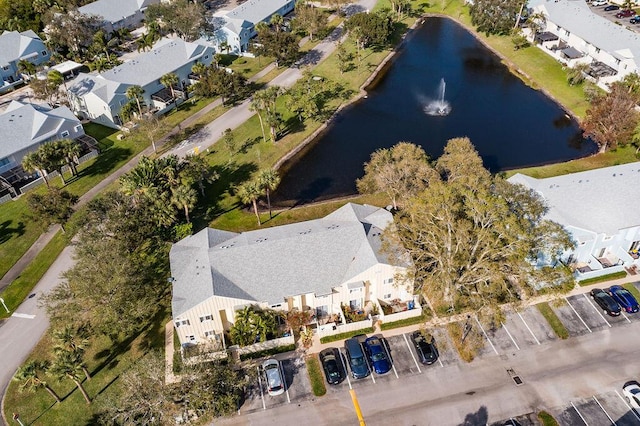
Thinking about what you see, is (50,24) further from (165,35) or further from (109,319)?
(109,319)

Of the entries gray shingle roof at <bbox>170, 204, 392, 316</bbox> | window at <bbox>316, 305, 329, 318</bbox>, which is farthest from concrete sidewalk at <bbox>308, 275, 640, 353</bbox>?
gray shingle roof at <bbox>170, 204, 392, 316</bbox>

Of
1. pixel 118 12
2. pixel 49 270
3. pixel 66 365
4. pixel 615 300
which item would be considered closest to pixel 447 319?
pixel 615 300

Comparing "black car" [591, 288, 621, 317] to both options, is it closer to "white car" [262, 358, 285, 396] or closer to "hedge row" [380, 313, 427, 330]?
"hedge row" [380, 313, 427, 330]

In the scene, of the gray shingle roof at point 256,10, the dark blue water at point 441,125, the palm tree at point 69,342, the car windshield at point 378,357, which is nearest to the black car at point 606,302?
the car windshield at point 378,357

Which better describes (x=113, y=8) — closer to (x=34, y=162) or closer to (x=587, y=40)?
(x=34, y=162)

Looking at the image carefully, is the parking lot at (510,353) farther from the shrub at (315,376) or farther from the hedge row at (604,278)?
the hedge row at (604,278)
